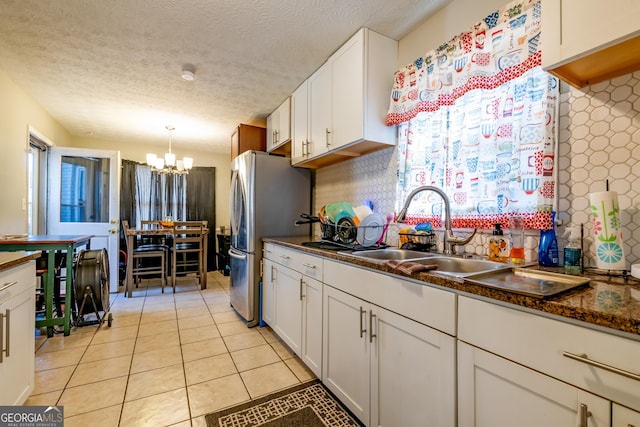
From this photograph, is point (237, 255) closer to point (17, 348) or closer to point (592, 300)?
point (17, 348)

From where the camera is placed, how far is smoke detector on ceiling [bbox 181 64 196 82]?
2395 millimetres

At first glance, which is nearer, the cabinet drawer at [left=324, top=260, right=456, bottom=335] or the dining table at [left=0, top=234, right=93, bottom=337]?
the cabinet drawer at [left=324, top=260, right=456, bottom=335]

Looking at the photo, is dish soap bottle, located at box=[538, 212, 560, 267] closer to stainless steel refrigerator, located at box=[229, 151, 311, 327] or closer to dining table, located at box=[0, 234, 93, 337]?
stainless steel refrigerator, located at box=[229, 151, 311, 327]

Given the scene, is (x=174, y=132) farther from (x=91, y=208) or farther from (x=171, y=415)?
(x=171, y=415)

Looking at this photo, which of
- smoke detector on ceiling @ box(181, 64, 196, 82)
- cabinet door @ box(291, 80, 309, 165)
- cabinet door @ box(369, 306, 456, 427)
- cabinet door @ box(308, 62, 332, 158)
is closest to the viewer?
cabinet door @ box(369, 306, 456, 427)

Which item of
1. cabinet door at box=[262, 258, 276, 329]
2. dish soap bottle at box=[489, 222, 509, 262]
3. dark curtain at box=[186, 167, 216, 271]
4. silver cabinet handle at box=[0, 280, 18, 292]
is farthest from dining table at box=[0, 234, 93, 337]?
dish soap bottle at box=[489, 222, 509, 262]

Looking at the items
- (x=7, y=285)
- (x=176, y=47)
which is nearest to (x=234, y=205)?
(x=176, y=47)

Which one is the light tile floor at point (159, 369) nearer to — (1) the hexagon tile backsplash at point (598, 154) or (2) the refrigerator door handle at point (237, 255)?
(2) the refrigerator door handle at point (237, 255)

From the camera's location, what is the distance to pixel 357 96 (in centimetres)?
193

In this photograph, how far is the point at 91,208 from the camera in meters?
4.04

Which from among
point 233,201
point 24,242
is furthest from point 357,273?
point 24,242

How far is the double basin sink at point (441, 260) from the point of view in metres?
1.31

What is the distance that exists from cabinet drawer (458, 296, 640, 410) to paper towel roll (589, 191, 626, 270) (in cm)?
55

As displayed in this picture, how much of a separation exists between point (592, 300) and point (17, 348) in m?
2.30
